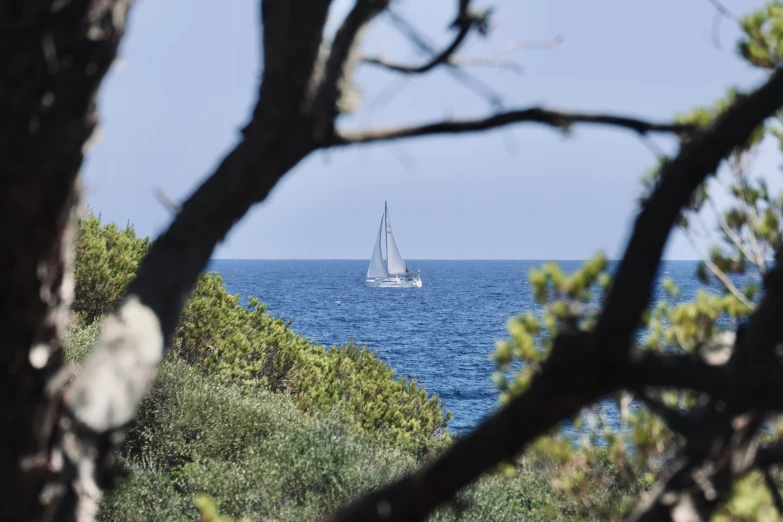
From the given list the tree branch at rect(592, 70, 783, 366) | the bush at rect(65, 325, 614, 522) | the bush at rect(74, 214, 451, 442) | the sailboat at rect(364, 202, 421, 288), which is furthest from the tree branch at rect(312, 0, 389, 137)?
the sailboat at rect(364, 202, 421, 288)

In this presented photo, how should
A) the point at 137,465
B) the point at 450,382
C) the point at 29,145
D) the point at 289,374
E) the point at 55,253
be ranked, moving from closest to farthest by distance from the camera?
the point at 29,145
the point at 55,253
the point at 137,465
the point at 289,374
the point at 450,382

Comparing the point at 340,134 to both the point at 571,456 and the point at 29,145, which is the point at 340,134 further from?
the point at 571,456

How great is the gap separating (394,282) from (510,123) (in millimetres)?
109173

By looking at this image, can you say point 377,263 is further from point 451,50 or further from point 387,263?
point 451,50

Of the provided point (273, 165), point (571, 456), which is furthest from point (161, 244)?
point (571, 456)

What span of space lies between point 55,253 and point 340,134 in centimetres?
97

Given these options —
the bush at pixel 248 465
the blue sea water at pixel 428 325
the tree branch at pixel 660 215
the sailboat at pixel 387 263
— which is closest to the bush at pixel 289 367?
the blue sea water at pixel 428 325

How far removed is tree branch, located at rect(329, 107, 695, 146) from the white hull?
336 feet

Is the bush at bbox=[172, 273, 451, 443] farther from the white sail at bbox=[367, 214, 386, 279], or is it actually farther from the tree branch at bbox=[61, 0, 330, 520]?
the white sail at bbox=[367, 214, 386, 279]

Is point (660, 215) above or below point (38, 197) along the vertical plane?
above

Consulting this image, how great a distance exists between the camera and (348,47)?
2434 millimetres

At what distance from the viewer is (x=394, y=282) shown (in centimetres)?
11150

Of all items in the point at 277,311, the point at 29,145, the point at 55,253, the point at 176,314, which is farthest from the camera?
the point at 277,311

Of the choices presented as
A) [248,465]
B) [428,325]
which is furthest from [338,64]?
[428,325]
